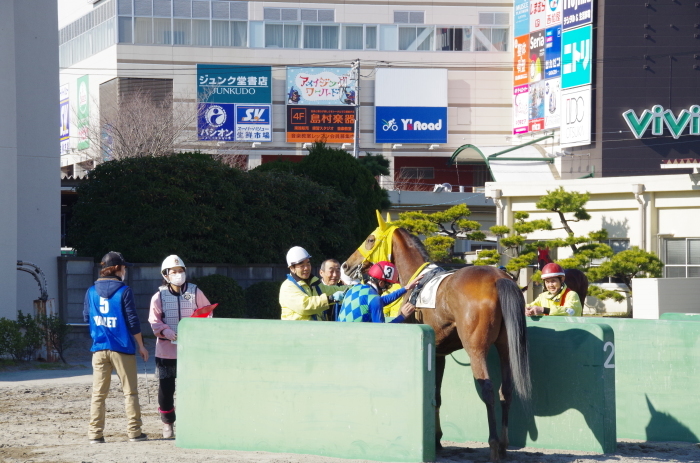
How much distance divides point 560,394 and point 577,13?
3705 cm

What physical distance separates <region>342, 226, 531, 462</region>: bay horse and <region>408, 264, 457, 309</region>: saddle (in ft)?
0.17

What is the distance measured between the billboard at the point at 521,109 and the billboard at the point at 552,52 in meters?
3.77

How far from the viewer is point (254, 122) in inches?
2167

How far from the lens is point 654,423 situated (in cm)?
877

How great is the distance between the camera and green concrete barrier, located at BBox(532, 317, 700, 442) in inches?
341

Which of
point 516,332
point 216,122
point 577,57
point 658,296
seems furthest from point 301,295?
point 216,122

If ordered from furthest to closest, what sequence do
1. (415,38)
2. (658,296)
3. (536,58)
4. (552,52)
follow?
(415,38)
(536,58)
(552,52)
(658,296)

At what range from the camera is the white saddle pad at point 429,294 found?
8.03 metres

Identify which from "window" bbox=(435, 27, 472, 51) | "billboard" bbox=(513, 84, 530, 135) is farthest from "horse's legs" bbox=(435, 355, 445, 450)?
"window" bbox=(435, 27, 472, 51)

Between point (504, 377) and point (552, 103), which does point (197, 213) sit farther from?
point (552, 103)

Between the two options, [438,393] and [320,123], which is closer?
[438,393]

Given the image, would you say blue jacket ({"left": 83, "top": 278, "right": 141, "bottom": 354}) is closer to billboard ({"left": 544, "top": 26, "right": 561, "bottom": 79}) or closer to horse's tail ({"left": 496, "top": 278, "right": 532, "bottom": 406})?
horse's tail ({"left": 496, "top": 278, "right": 532, "bottom": 406})

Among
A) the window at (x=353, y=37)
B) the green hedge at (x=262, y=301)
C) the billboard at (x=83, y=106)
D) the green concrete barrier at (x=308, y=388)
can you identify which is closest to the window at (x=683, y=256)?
the green hedge at (x=262, y=301)

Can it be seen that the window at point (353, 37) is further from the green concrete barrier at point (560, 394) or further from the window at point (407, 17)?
the green concrete barrier at point (560, 394)
